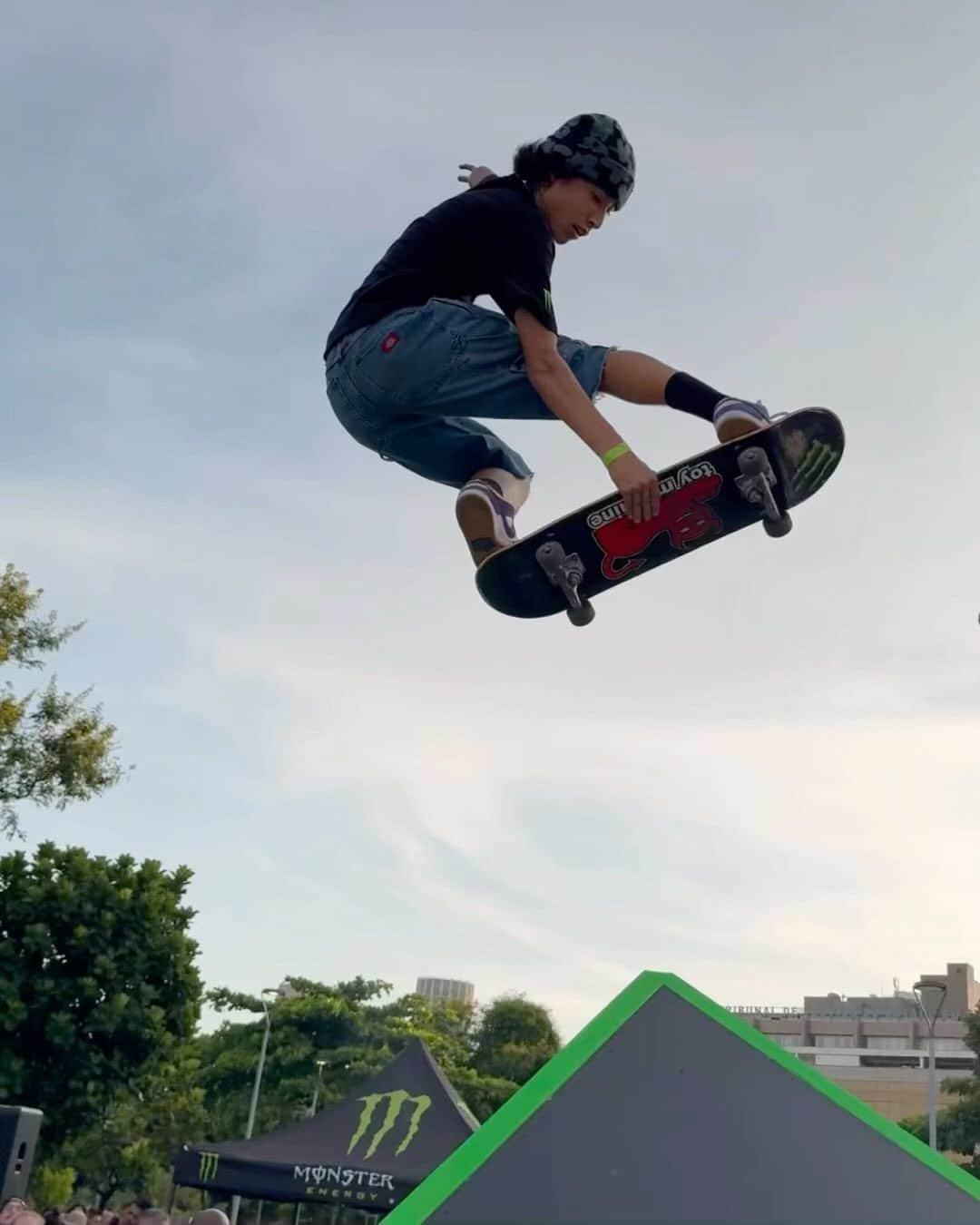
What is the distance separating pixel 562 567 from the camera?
13.8 ft

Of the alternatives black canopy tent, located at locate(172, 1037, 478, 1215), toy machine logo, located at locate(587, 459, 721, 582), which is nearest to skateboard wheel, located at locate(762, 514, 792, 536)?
toy machine logo, located at locate(587, 459, 721, 582)

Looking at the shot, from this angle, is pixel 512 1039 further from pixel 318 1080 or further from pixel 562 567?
pixel 562 567

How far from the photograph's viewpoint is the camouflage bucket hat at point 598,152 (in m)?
4.16

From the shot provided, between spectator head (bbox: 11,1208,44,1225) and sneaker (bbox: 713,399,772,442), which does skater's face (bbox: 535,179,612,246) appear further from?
spectator head (bbox: 11,1208,44,1225)

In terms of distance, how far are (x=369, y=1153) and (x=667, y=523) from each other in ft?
32.9

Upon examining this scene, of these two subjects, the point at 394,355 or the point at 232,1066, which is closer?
the point at 394,355

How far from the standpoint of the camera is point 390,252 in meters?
4.29

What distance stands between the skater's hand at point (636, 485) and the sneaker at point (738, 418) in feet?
1.12

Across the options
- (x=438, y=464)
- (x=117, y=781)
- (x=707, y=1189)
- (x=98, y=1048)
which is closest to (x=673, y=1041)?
(x=707, y=1189)

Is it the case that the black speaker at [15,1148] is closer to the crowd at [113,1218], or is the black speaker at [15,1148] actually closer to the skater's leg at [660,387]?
the crowd at [113,1218]

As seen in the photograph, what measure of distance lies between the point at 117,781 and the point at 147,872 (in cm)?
403

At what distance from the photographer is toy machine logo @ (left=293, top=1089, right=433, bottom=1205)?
38.1 feet

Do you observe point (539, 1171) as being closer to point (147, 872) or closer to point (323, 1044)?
point (147, 872)

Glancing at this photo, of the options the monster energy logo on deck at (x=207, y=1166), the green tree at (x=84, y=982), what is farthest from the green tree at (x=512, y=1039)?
the monster energy logo on deck at (x=207, y=1166)
